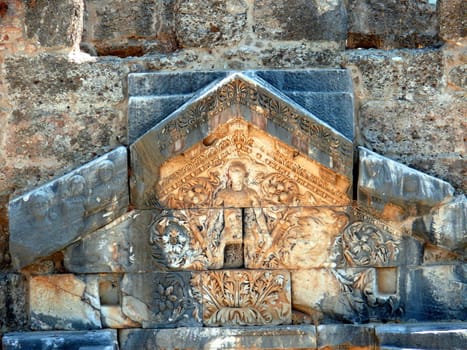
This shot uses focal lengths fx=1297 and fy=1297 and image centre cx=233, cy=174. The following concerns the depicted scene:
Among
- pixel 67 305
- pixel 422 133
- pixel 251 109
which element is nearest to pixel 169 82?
pixel 251 109

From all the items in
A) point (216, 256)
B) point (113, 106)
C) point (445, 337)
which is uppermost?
point (113, 106)

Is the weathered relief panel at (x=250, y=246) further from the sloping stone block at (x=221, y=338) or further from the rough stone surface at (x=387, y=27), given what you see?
the rough stone surface at (x=387, y=27)

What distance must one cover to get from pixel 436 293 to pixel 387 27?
1792mm

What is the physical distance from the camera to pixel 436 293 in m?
7.47

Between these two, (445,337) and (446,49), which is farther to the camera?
(446,49)

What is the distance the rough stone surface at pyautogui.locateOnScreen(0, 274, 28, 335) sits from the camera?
24.6 ft

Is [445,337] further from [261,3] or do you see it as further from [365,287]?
[261,3]

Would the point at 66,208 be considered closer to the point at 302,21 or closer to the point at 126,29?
the point at 126,29

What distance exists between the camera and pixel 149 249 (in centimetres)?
742

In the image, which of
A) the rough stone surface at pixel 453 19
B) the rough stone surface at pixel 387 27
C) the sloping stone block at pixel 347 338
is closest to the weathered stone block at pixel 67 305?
the sloping stone block at pixel 347 338

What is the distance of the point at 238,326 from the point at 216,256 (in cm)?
42

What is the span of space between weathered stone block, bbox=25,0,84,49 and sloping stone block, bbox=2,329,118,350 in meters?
1.72

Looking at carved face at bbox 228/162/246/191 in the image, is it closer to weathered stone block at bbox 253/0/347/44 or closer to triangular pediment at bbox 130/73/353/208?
triangular pediment at bbox 130/73/353/208

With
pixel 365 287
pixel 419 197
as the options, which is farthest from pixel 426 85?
pixel 365 287
